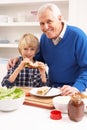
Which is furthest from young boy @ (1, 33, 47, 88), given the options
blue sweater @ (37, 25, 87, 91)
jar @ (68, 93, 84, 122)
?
jar @ (68, 93, 84, 122)

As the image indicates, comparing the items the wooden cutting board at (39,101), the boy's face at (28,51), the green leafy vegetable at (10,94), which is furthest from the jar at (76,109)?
the boy's face at (28,51)

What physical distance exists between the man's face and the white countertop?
74 cm

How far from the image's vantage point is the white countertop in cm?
122

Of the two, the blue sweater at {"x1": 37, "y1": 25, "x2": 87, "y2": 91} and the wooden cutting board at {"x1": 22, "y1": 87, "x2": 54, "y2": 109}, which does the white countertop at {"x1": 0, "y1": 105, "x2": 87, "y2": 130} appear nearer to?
the wooden cutting board at {"x1": 22, "y1": 87, "x2": 54, "y2": 109}

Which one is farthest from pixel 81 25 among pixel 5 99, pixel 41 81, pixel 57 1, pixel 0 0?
pixel 5 99

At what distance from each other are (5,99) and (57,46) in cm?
86

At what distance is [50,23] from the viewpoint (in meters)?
1.92

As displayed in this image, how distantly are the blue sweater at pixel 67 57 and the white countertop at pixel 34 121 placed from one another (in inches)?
23.8

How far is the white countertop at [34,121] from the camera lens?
1223 millimetres

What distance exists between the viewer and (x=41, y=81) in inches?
82.5

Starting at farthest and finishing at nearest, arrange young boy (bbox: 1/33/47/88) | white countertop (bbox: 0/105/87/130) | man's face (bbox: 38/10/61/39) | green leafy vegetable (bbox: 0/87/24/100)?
young boy (bbox: 1/33/47/88)
man's face (bbox: 38/10/61/39)
green leafy vegetable (bbox: 0/87/24/100)
white countertop (bbox: 0/105/87/130)

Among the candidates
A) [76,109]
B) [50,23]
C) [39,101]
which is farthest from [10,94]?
[50,23]

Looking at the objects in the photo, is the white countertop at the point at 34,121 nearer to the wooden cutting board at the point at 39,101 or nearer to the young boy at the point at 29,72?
the wooden cutting board at the point at 39,101

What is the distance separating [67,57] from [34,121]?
2.88ft
